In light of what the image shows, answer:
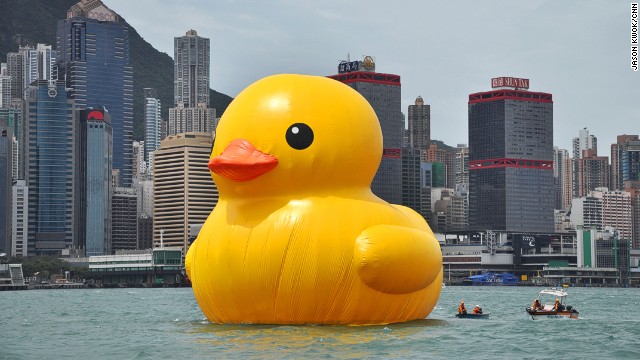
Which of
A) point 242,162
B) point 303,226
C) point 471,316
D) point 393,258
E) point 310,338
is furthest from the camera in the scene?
point 471,316

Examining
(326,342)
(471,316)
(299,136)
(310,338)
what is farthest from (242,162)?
(471,316)

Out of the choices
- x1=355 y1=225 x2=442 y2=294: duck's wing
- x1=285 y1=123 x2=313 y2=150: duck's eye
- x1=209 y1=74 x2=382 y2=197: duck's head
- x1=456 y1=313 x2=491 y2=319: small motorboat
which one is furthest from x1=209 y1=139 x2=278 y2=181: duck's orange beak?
x1=456 y1=313 x2=491 y2=319: small motorboat

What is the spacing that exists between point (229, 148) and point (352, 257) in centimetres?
498

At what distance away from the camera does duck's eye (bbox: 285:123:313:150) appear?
112 feet

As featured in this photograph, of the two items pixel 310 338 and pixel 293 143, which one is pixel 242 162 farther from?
pixel 310 338

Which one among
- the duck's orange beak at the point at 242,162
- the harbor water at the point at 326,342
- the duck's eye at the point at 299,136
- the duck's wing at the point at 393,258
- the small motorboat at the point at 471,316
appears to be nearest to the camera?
the harbor water at the point at 326,342

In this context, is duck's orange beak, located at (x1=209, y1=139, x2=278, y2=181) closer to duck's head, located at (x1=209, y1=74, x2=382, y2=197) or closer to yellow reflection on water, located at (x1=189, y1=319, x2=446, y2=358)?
duck's head, located at (x1=209, y1=74, x2=382, y2=197)

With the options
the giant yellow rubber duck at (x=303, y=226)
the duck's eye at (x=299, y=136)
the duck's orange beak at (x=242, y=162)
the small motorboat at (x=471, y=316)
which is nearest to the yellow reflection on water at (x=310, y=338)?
the giant yellow rubber duck at (x=303, y=226)

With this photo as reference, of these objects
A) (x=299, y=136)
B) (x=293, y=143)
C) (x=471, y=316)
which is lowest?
(x=471, y=316)

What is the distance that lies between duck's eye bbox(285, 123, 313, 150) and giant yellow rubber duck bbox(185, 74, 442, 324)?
30 mm

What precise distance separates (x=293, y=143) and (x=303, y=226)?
253 cm

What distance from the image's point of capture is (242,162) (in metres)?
33.7

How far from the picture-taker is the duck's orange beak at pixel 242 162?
33750mm

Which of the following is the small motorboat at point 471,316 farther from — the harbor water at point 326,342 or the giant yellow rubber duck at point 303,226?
the giant yellow rubber duck at point 303,226
